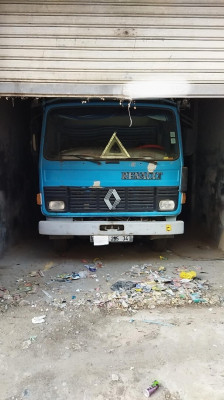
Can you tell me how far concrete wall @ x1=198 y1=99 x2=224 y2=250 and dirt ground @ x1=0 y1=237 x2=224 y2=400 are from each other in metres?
1.60

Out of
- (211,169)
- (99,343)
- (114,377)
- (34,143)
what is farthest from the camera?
(211,169)

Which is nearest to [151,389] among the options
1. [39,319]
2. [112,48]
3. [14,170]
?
[39,319]

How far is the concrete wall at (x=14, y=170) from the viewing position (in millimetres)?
5941

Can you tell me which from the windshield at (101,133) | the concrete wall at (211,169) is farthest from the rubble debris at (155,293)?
the concrete wall at (211,169)

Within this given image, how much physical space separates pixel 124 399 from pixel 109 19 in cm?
365

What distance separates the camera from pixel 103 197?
501 cm

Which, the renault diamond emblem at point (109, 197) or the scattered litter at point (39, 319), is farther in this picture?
the renault diamond emblem at point (109, 197)

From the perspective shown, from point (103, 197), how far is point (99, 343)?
2189 mm

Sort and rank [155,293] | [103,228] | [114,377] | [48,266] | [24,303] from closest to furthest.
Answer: [114,377], [24,303], [155,293], [103,228], [48,266]

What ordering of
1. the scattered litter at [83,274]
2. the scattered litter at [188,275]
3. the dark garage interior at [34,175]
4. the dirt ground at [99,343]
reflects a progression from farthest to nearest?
the dark garage interior at [34,175] < the scattered litter at [83,274] < the scattered litter at [188,275] < the dirt ground at [99,343]

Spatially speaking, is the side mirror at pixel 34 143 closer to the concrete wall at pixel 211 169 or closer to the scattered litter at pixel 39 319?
the scattered litter at pixel 39 319

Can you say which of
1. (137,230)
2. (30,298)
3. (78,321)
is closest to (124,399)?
(78,321)

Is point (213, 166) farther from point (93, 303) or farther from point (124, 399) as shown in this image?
point (124, 399)

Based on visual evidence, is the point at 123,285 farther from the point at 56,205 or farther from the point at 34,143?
the point at 34,143
